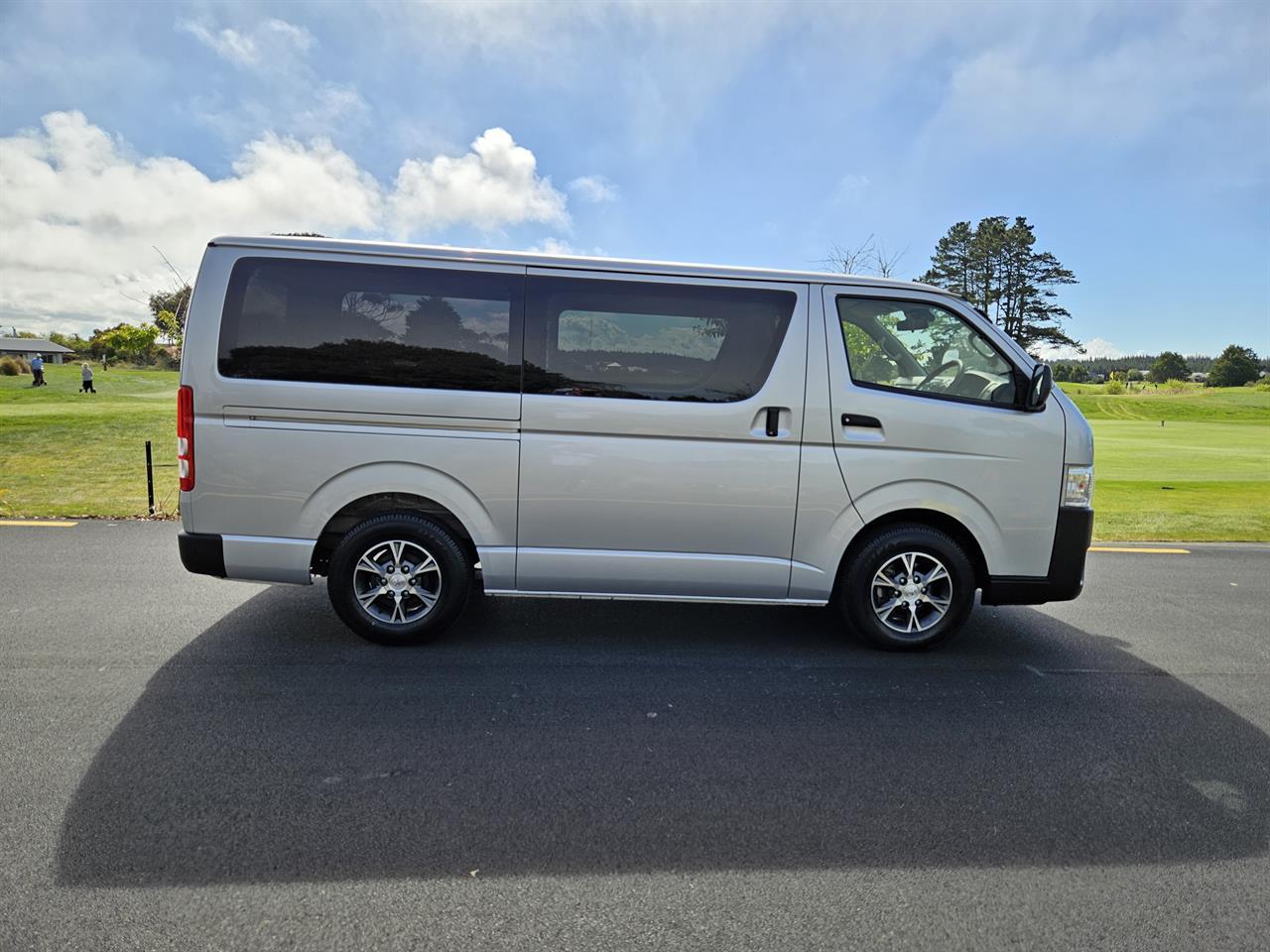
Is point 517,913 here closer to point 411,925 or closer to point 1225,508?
point 411,925

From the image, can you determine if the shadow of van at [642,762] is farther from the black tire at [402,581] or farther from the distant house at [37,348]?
the distant house at [37,348]

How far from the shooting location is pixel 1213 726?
3.72 metres

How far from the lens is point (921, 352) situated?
4.55 m

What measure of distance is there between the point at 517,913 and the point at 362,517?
2.69 meters

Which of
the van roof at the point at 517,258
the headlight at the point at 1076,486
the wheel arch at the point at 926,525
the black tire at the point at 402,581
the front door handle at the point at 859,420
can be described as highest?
the van roof at the point at 517,258

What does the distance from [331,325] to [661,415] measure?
6.05 feet

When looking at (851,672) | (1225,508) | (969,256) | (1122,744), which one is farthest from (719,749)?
(969,256)

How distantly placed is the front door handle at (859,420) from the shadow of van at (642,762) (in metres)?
1.32

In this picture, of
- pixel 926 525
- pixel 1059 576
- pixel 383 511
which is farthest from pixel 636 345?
pixel 1059 576

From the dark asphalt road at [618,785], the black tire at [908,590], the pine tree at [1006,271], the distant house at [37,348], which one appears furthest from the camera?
the distant house at [37,348]

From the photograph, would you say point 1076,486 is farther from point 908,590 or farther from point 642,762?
point 642,762

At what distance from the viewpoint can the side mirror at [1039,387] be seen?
4.30 metres

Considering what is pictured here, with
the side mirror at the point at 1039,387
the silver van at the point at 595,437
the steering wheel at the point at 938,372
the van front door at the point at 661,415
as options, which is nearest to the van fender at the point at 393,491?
the silver van at the point at 595,437

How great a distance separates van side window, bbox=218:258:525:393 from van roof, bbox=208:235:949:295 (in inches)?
3.7
